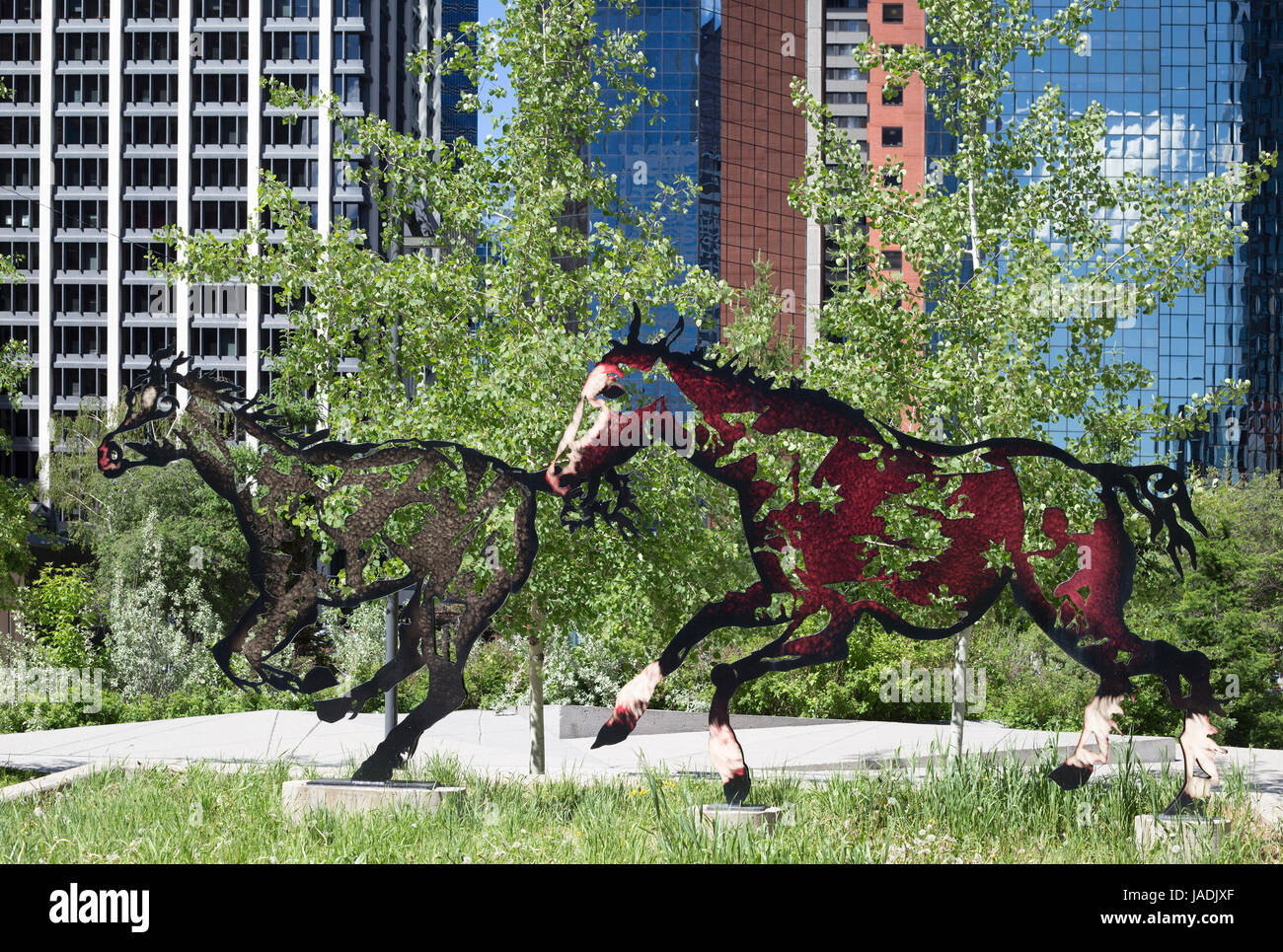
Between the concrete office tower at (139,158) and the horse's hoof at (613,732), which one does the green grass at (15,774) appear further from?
the concrete office tower at (139,158)

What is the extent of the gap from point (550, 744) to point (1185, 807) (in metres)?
10.2

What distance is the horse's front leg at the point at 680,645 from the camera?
345 inches

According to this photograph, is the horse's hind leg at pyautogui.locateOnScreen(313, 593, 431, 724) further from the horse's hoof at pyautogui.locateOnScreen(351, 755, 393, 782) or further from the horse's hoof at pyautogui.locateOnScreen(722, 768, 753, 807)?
the horse's hoof at pyautogui.locateOnScreen(722, 768, 753, 807)

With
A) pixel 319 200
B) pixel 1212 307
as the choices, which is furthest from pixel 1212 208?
pixel 1212 307

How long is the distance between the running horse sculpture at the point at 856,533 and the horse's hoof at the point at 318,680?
2331 mm

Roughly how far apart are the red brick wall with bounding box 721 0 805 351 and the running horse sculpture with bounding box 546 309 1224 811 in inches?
2683

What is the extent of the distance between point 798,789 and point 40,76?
75736 mm

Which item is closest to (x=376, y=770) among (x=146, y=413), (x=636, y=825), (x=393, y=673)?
(x=393, y=673)

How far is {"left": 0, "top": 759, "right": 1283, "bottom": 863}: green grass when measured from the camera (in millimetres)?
7902

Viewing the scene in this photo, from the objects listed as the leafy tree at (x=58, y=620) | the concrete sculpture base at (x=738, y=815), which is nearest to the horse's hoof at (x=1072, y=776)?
the concrete sculpture base at (x=738, y=815)

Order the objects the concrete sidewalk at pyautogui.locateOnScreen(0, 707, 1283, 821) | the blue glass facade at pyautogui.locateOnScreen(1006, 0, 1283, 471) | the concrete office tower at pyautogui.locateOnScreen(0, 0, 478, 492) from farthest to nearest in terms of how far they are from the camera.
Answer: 1. the blue glass facade at pyautogui.locateOnScreen(1006, 0, 1283, 471)
2. the concrete office tower at pyautogui.locateOnScreen(0, 0, 478, 492)
3. the concrete sidewalk at pyautogui.locateOnScreen(0, 707, 1283, 821)

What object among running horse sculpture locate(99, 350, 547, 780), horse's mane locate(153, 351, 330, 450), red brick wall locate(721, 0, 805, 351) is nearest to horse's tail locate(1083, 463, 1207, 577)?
running horse sculpture locate(99, 350, 547, 780)

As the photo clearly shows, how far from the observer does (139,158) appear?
68875 mm

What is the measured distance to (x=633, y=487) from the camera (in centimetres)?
1227
